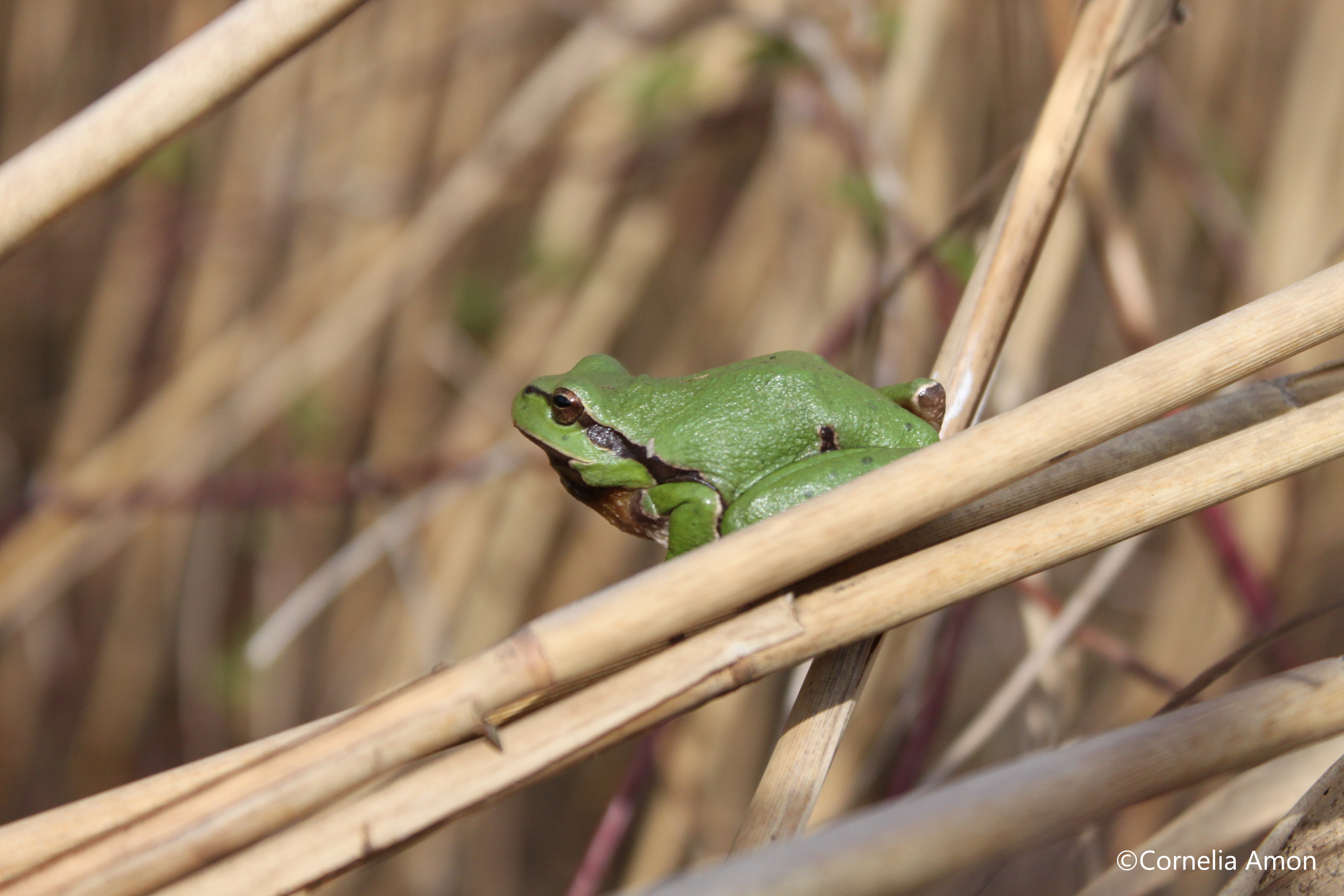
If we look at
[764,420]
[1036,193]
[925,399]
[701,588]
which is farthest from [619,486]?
[1036,193]

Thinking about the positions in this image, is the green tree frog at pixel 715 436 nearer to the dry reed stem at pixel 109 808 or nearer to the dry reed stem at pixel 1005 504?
the dry reed stem at pixel 1005 504

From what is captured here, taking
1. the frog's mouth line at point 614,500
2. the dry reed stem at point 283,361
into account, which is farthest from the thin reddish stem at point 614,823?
the dry reed stem at point 283,361

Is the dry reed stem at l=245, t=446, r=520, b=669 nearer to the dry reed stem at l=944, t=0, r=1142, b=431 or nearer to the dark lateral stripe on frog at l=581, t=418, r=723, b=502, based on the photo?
the dark lateral stripe on frog at l=581, t=418, r=723, b=502

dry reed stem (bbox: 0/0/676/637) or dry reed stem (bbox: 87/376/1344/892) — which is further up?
dry reed stem (bbox: 0/0/676/637)

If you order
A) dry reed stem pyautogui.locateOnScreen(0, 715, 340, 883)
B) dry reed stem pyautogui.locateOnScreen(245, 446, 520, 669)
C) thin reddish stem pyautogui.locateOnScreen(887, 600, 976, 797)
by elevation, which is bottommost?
thin reddish stem pyautogui.locateOnScreen(887, 600, 976, 797)

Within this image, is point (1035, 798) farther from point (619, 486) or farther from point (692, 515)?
point (619, 486)

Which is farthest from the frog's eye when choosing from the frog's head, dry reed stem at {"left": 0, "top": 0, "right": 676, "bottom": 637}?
dry reed stem at {"left": 0, "top": 0, "right": 676, "bottom": 637}

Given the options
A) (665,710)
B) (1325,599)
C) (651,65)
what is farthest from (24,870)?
(1325,599)

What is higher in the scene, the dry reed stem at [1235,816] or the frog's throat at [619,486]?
the frog's throat at [619,486]
